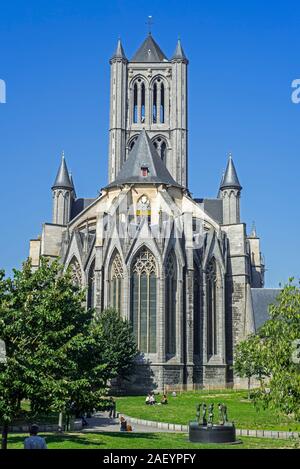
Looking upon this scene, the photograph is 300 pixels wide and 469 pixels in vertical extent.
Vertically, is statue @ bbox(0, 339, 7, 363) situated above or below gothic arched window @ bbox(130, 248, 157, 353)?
below

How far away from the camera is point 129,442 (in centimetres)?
2344

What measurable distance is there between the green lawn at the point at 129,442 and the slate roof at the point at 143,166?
3573 centimetres

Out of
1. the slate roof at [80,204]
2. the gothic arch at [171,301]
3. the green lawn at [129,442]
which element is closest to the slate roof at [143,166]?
the gothic arch at [171,301]

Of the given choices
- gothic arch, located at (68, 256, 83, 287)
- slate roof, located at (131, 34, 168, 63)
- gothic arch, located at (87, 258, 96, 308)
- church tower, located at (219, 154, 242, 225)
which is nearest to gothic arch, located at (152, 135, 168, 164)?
slate roof, located at (131, 34, 168, 63)

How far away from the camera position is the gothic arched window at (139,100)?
3061 inches

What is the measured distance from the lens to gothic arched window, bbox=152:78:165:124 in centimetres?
7794

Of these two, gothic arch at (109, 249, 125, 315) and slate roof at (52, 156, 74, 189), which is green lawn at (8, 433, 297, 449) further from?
slate roof at (52, 156, 74, 189)

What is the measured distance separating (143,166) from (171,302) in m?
14.4

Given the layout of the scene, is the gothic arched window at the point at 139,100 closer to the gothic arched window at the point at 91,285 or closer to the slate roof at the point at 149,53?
the slate roof at the point at 149,53

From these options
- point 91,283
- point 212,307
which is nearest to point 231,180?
point 212,307

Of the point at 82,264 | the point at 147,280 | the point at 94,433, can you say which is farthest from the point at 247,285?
the point at 94,433

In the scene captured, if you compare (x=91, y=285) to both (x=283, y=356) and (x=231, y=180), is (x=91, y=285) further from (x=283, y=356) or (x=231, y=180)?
(x=283, y=356)

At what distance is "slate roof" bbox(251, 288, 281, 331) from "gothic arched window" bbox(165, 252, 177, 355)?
321 inches

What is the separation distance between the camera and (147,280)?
173 ft
